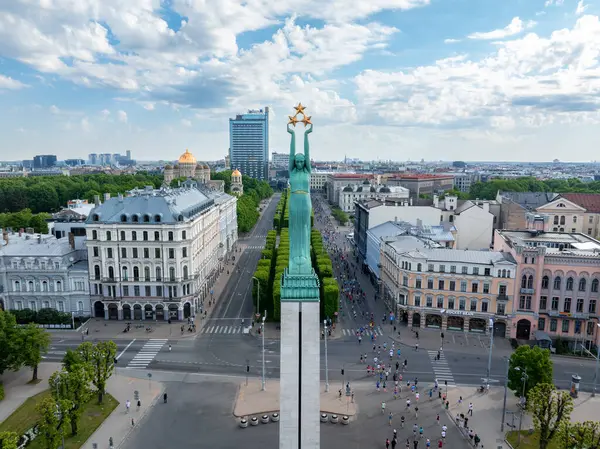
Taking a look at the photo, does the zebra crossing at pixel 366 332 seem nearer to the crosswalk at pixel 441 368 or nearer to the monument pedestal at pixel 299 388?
the crosswalk at pixel 441 368

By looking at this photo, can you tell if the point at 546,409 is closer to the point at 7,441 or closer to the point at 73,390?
the point at 73,390

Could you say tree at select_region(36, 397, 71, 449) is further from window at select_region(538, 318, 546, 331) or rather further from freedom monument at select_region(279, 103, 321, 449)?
window at select_region(538, 318, 546, 331)

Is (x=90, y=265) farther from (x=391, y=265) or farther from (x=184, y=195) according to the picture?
(x=391, y=265)

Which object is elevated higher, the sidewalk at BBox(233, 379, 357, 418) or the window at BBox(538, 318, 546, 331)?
the window at BBox(538, 318, 546, 331)

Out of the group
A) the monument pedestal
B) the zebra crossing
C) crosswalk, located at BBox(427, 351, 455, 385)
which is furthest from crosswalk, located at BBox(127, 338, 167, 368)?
crosswalk, located at BBox(427, 351, 455, 385)

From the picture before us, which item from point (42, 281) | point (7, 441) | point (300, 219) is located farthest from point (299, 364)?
point (42, 281)

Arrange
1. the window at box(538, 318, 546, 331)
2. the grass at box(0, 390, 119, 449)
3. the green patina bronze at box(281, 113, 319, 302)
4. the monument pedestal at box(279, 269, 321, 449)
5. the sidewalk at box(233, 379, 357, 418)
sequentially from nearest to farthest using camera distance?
the monument pedestal at box(279, 269, 321, 449)
the green patina bronze at box(281, 113, 319, 302)
the grass at box(0, 390, 119, 449)
the sidewalk at box(233, 379, 357, 418)
the window at box(538, 318, 546, 331)

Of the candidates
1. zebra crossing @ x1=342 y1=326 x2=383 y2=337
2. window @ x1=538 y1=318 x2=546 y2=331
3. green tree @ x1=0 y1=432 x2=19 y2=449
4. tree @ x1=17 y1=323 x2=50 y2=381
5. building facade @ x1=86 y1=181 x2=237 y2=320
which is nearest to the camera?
green tree @ x1=0 y1=432 x2=19 y2=449
